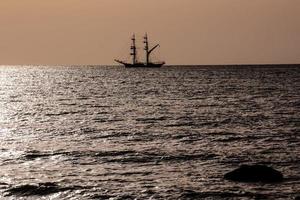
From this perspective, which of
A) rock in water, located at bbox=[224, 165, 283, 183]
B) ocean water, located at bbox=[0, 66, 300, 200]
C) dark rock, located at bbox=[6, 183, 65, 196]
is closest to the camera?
dark rock, located at bbox=[6, 183, 65, 196]

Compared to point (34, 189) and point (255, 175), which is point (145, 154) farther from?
point (34, 189)

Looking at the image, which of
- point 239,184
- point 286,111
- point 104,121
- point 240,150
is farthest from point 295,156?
point 286,111

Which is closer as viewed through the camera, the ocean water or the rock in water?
the ocean water

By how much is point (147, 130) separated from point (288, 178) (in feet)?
70.5

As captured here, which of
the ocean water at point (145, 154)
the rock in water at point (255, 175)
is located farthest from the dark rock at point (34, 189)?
the rock in water at point (255, 175)

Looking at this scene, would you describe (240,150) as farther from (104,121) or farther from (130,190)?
(104,121)

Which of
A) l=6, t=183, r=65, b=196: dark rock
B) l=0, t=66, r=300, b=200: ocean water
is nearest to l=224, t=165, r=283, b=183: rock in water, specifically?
l=0, t=66, r=300, b=200: ocean water

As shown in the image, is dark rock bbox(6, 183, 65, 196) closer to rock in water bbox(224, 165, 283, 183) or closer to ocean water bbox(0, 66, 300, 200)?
ocean water bbox(0, 66, 300, 200)

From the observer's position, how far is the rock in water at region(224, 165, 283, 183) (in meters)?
26.9

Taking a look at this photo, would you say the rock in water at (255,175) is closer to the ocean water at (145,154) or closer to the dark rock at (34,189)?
the ocean water at (145,154)

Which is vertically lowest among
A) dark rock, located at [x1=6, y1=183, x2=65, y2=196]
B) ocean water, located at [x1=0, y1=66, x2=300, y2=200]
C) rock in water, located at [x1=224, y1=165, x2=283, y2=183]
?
ocean water, located at [x1=0, y1=66, x2=300, y2=200]

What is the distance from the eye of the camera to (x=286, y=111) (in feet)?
209

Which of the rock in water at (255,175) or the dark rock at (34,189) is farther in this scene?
the rock in water at (255,175)

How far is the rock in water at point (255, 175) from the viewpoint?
2688cm
